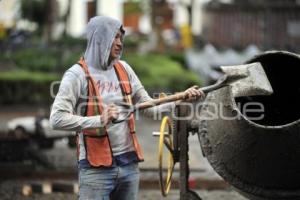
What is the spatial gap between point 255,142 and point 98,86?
118 centimetres

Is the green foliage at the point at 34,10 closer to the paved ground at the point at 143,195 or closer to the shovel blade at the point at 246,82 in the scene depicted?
the paved ground at the point at 143,195

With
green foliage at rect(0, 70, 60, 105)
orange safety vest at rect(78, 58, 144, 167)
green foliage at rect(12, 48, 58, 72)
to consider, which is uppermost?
orange safety vest at rect(78, 58, 144, 167)

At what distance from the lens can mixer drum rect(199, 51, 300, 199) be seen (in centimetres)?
502

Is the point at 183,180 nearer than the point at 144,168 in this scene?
Yes

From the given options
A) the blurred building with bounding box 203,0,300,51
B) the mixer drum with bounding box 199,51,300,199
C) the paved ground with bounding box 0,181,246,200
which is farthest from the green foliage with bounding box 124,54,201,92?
the mixer drum with bounding box 199,51,300,199

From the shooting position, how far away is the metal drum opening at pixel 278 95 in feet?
19.0

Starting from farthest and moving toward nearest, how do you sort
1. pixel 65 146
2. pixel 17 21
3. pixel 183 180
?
pixel 17 21, pixel 65 146, pixel 183 180

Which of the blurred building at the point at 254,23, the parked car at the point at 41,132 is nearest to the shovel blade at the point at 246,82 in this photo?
the parked car at the point at 41,132

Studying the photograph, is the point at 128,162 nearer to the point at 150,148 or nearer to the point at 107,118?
the point at 107,118

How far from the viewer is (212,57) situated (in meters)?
22.7

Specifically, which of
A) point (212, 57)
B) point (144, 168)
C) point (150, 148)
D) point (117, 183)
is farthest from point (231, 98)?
point (212, 57)

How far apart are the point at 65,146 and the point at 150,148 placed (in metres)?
1.34

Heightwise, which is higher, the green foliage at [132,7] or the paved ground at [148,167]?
the green foliage at [132,7]

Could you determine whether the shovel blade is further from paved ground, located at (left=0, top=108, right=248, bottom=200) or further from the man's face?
paved ground, located at (left=0, top=108, right=248, bottom=200)
